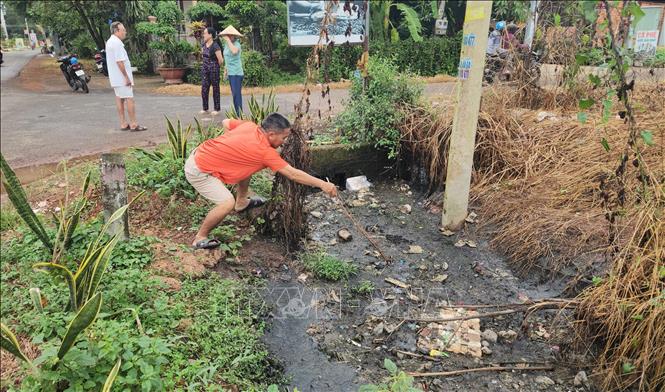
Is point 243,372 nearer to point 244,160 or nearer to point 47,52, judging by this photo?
point 244,160

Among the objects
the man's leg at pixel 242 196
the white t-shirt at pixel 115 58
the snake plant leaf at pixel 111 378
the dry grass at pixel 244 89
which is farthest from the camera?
the dry grass at pixel 244 89

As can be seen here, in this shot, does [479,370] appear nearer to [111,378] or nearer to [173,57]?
[111,378]

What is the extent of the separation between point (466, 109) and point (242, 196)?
216cm

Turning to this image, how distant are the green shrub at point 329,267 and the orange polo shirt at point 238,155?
0.87 metres

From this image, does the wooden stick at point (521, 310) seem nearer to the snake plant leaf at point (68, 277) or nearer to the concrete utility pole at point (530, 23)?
the snake plant leaf at point (68, 277)

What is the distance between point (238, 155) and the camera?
3553 millimetres

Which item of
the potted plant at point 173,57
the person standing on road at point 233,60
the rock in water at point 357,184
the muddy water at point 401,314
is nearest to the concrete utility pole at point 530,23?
the rock in water at point 357,184

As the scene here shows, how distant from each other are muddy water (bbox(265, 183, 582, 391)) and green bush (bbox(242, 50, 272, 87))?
29.0ft

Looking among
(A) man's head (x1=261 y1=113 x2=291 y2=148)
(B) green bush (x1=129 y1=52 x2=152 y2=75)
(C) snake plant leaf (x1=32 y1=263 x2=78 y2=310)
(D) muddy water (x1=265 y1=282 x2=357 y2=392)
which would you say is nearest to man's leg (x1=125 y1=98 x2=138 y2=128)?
(A) man's head (x1=261 y1=113 x2=291 y2=148)

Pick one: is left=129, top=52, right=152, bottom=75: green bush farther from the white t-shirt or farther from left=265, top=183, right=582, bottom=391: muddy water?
left=265, top=183, right=582, bottom=391: muddy water

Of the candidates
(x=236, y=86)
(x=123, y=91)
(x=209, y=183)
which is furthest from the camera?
(x=236, y=86)

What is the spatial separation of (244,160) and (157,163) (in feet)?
4.63

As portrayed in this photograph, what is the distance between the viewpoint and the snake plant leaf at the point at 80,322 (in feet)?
6.70

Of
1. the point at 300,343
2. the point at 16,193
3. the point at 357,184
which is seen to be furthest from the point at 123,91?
the point at 300,343
